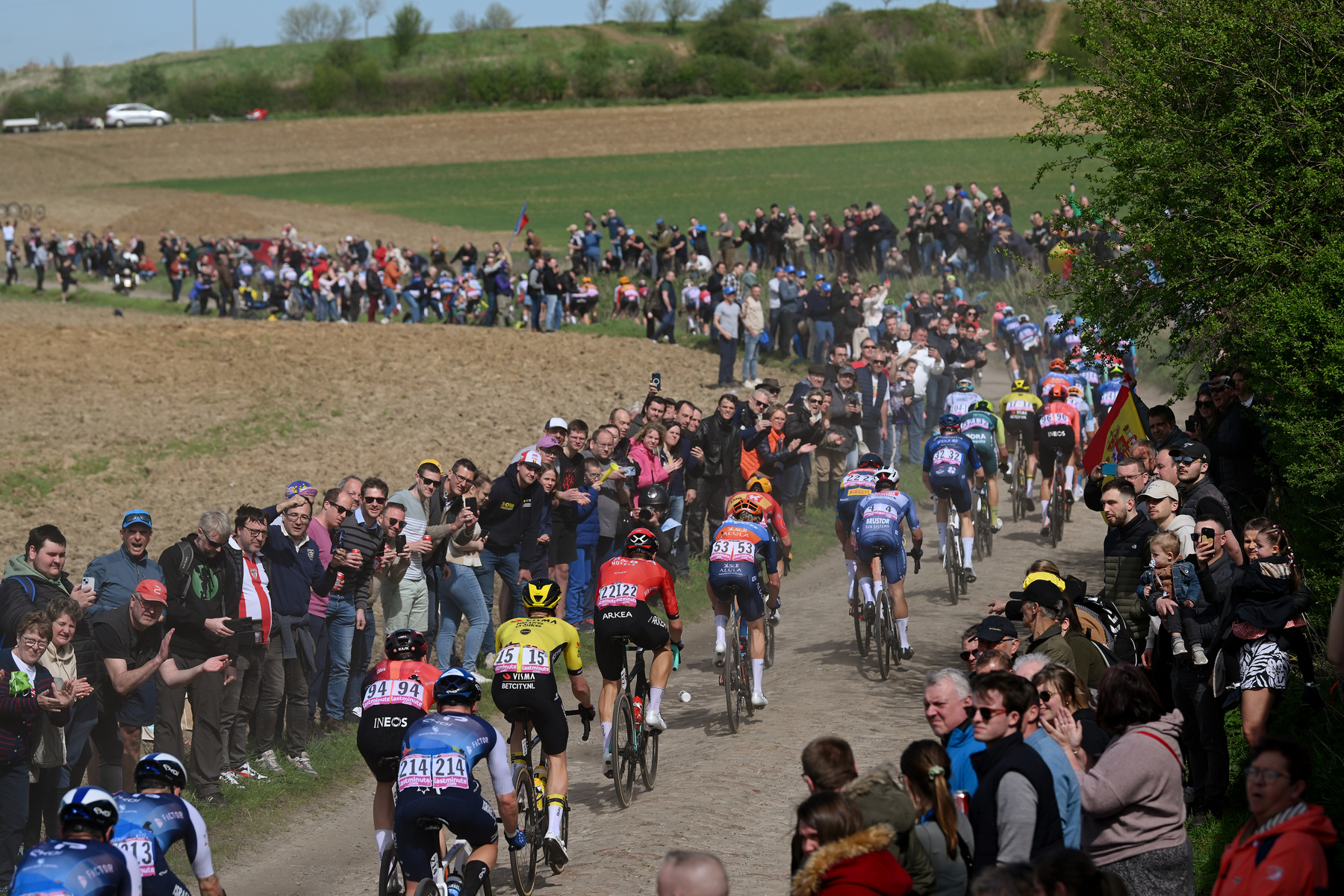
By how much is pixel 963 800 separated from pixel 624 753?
4.95 meters

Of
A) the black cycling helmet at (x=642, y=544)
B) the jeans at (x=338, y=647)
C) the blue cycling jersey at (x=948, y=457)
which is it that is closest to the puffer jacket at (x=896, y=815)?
the black cycling helmet at (x=642, y=544)

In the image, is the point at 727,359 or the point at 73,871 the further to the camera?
the point at 727,359

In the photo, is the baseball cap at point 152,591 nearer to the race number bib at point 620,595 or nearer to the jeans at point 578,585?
the race number bib at point 620,595

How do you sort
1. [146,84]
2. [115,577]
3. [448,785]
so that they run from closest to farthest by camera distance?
[448,785], [115,577], [146,84]

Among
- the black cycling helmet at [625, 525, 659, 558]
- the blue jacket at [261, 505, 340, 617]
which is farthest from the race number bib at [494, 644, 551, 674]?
the blue jacket at [261, 505, 340, 617]

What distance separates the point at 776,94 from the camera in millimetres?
96125

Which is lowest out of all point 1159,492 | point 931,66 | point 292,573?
point 292,573

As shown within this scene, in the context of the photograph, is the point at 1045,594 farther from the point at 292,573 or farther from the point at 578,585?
the point at 578,585

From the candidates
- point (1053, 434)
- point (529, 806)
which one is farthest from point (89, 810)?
point (1053, 434)

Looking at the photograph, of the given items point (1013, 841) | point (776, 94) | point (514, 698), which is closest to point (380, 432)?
point (514, 698)

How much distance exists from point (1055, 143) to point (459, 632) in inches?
361

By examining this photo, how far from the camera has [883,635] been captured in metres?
13.9

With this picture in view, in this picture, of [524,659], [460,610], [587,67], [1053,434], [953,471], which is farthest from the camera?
[587,67]

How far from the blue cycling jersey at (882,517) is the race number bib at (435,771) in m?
6.82
